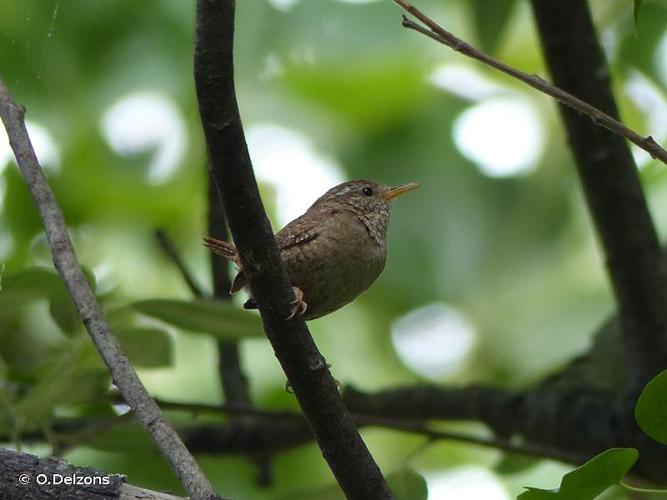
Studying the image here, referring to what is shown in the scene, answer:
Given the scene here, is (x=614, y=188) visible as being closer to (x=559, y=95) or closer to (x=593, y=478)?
(x=559, y=95)

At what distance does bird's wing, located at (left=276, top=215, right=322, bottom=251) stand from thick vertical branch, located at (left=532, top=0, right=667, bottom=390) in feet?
3.15

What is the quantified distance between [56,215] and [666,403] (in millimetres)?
1271

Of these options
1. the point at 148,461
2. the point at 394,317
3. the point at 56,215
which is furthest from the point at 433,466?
the point at 56,215

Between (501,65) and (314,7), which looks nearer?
(501,65)

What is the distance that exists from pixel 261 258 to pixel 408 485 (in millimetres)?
956

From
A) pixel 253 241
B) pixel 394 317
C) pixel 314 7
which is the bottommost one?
pixel 253 241

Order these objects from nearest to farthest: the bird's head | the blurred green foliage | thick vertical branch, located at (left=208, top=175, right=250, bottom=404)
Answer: the bird's head
thick vertical branch, located at (left=208, top=175, right=250, bottom=404)
the blurred green foliage

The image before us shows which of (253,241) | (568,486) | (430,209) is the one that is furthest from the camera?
(430,209)

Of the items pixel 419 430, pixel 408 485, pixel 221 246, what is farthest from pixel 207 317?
pixel 419 430

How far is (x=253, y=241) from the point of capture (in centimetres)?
202

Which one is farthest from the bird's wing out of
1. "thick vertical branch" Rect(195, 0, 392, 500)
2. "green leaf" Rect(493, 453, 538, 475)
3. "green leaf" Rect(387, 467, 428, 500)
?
"green leaf" Rect(493, 453, 538, 475)

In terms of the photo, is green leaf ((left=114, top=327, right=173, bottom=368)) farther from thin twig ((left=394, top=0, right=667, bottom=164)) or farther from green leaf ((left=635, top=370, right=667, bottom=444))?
green leaf ((left=635, top=370, right=667, bottom=444))

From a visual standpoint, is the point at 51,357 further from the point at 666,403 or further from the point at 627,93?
the point at 627,93

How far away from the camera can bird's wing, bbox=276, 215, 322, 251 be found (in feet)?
9.87
